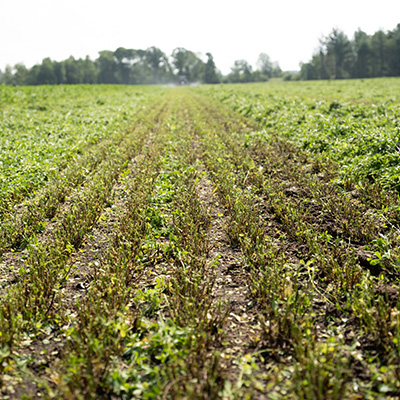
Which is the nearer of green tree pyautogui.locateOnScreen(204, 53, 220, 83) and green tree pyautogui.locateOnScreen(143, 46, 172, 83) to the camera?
green tree pyautogui.locateOnScreen(204, 53, 220, 83)

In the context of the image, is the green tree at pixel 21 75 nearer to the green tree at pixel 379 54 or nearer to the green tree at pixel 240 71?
the green tree at pixel 240 71

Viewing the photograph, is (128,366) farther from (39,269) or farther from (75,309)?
(39,269)

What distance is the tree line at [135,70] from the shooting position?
365ft

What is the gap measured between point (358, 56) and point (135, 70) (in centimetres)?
8309

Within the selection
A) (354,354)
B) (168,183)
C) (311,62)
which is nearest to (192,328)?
(354,354)

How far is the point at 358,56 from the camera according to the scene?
3310 inches

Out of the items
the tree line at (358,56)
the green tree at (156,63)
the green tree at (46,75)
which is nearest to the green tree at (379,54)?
the tree line at (358,56)

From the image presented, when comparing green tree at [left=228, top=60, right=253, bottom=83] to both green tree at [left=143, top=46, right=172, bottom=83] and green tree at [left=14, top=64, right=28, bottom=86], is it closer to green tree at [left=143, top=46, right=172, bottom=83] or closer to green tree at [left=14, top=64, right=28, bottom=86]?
green tree at [left=143, top=46, right=172, bottom=83]

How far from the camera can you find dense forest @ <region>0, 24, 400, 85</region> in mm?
82750

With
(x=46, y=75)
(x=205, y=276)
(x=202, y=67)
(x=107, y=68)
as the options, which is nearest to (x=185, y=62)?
(x=202, y=67)

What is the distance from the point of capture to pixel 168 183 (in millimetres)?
6730

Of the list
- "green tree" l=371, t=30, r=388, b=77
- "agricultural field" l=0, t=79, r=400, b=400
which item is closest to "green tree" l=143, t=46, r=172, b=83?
"green tree" l=371, t=30, r=388, b=77

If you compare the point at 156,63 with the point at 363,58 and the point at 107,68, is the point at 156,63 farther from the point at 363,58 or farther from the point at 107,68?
the point at 363,58

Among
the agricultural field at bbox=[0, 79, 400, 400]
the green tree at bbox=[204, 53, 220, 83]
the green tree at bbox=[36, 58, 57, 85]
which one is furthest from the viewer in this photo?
the green tree at bbox=[204, 53, 220, 83]
